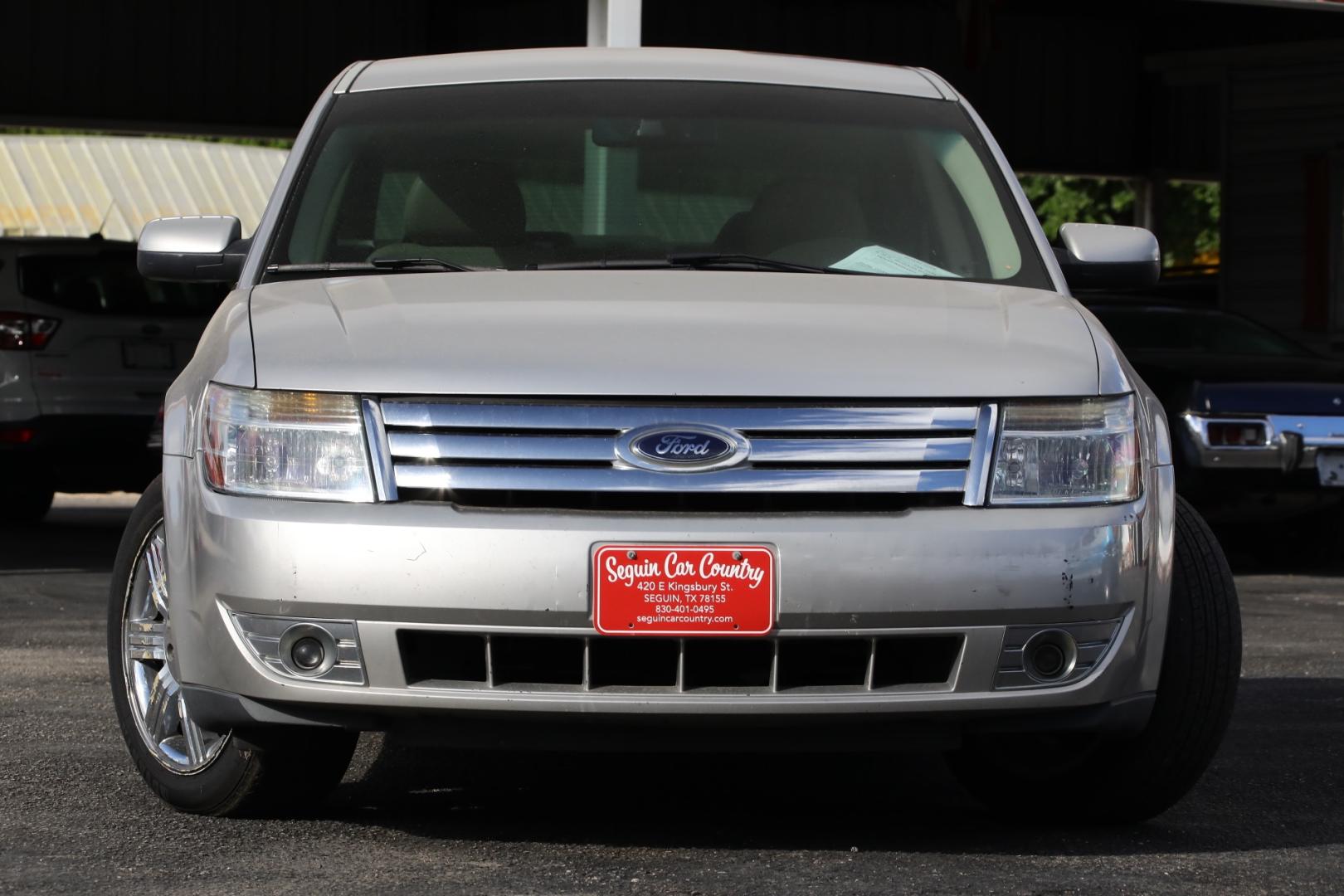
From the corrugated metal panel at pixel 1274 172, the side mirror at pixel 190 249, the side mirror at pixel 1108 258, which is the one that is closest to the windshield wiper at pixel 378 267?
the side mirror at pixel 190 249

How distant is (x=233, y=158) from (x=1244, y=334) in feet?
115

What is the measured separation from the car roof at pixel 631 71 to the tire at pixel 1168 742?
4.79ft

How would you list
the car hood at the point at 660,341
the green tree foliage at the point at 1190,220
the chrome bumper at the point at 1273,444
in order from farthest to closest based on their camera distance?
the green tree foliage at the point at 1190,220, the chrome bumper at the point at 1273,444, the car hood at the point at 660,341

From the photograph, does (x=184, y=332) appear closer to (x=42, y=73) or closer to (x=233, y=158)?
(x=42, y=73)

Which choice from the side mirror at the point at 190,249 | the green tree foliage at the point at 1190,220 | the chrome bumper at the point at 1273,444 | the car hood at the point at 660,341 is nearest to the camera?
the car hood at the point at 660,341

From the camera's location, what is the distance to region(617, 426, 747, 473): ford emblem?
12.7 ft

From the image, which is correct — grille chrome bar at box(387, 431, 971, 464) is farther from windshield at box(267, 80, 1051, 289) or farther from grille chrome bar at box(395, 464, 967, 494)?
windshield at box(267, 80, 1051, 289)

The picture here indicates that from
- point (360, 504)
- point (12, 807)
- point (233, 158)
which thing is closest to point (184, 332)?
point (12, 807)

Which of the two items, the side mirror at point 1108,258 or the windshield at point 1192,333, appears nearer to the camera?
the side mirror at point 1108,258

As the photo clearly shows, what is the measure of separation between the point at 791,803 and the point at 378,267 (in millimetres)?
1486

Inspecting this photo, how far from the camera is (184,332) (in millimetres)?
13250

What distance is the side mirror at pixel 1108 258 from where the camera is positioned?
5113mm

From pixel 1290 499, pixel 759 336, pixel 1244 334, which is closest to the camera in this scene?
pixel 759 336

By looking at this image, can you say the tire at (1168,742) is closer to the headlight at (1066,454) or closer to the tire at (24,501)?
the headlight at (1066,454)
